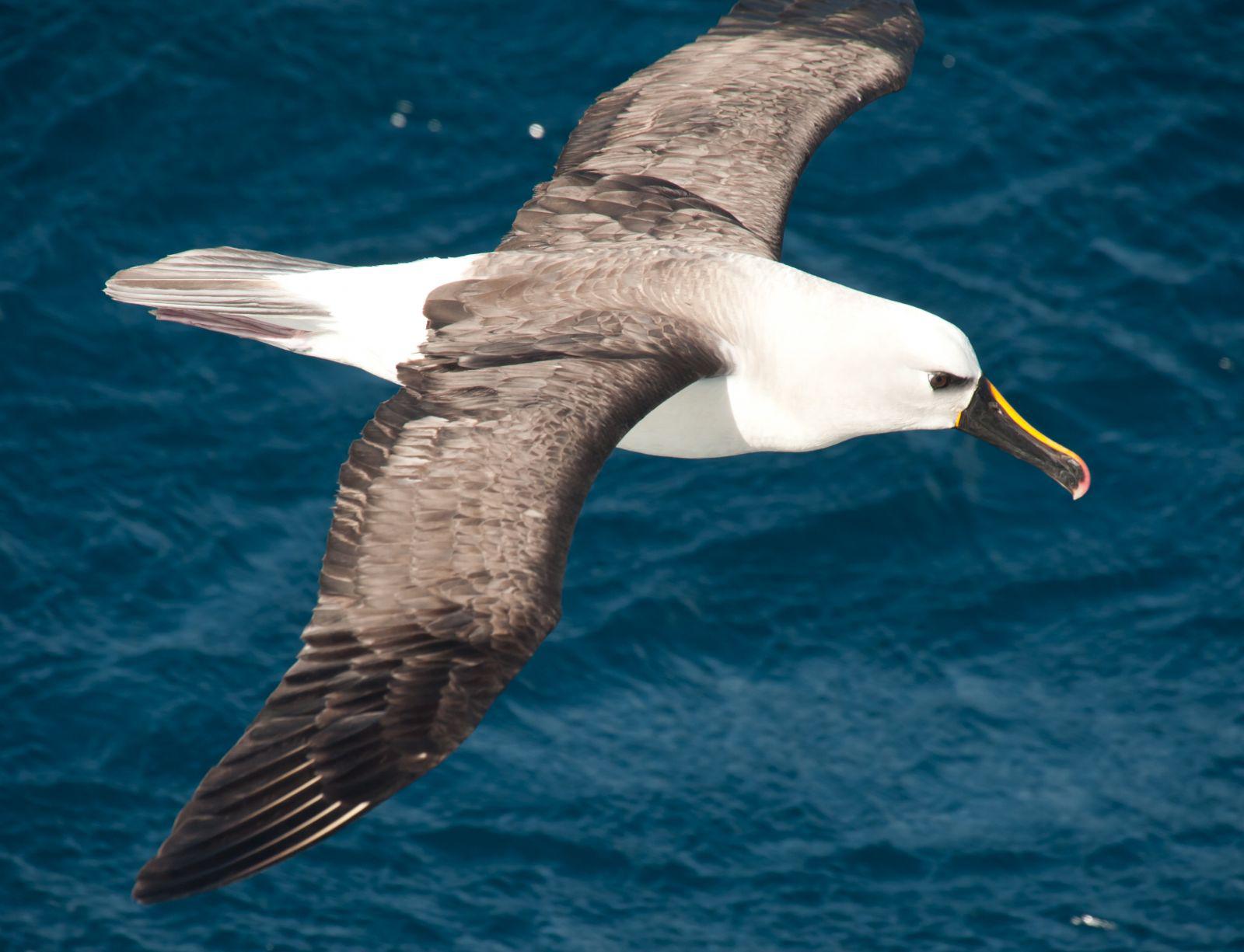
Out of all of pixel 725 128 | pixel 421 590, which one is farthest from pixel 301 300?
pixel 725 128

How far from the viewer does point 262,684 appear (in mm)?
13102

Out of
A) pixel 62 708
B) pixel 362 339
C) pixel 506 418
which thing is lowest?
pixel 62 708

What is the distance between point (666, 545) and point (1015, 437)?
401 cm

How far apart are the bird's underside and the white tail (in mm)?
17

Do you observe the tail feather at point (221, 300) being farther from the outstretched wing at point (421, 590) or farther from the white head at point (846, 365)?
the white head at point (846, 365)

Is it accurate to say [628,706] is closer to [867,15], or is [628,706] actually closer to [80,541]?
[80,541]

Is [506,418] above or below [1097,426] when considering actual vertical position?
below

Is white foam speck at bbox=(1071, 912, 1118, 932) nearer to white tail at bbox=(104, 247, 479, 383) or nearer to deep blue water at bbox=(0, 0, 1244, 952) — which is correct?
deep blue water at bbox=(0, 0, 1244, 952)

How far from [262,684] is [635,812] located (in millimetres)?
2714

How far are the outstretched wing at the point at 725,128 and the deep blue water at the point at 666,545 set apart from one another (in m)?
2.67

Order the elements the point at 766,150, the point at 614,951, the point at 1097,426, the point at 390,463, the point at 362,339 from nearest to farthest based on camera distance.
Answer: the point at 390,463 → the point at 362,339 → the point at 766,150 → the point at 614,951 → the point at 1097,426

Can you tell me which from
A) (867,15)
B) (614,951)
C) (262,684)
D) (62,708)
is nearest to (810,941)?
(614,951)

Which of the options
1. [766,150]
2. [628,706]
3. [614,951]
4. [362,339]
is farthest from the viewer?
[628,706]

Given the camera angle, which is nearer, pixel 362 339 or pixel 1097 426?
pixel 362 339
